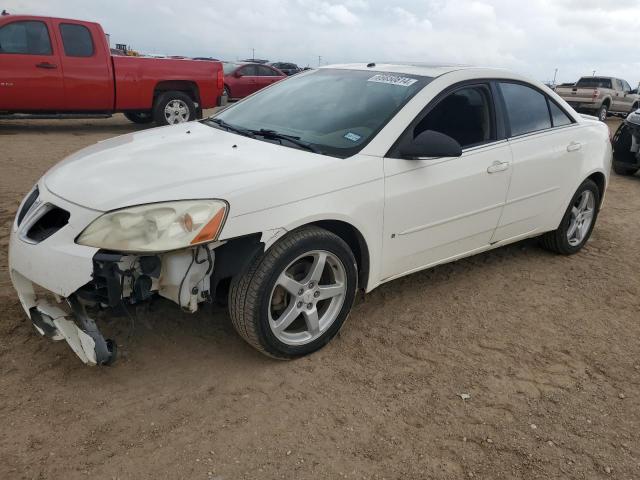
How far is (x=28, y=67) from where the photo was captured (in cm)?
940

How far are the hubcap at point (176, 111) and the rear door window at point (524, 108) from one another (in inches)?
332

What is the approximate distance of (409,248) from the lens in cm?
341

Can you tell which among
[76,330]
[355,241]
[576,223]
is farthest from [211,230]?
[576,223]

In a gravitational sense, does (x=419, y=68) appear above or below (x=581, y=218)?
above

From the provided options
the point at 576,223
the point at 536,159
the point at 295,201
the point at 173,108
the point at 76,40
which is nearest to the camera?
the point at 295,201

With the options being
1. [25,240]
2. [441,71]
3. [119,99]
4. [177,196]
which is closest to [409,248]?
[441,71]

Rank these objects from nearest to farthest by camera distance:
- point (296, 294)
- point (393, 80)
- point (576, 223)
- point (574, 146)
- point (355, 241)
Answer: point (296, 294), point (355, 241), point (393, 80), point (574, 146), point (576, 223)

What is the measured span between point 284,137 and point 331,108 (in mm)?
428

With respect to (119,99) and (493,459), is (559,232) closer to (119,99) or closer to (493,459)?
(493,459)

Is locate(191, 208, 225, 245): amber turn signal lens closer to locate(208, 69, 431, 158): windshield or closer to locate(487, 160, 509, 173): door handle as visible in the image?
locate(208, 69, 431, 158): windshield

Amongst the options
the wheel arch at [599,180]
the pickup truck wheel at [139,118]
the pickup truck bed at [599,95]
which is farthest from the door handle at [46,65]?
the pickup truck bed at [599,95]

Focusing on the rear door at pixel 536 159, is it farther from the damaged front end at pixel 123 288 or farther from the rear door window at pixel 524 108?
the damaged front end at pixel 123 288

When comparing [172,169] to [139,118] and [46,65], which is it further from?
[139,118]

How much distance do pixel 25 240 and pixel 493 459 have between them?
97.0 inches
